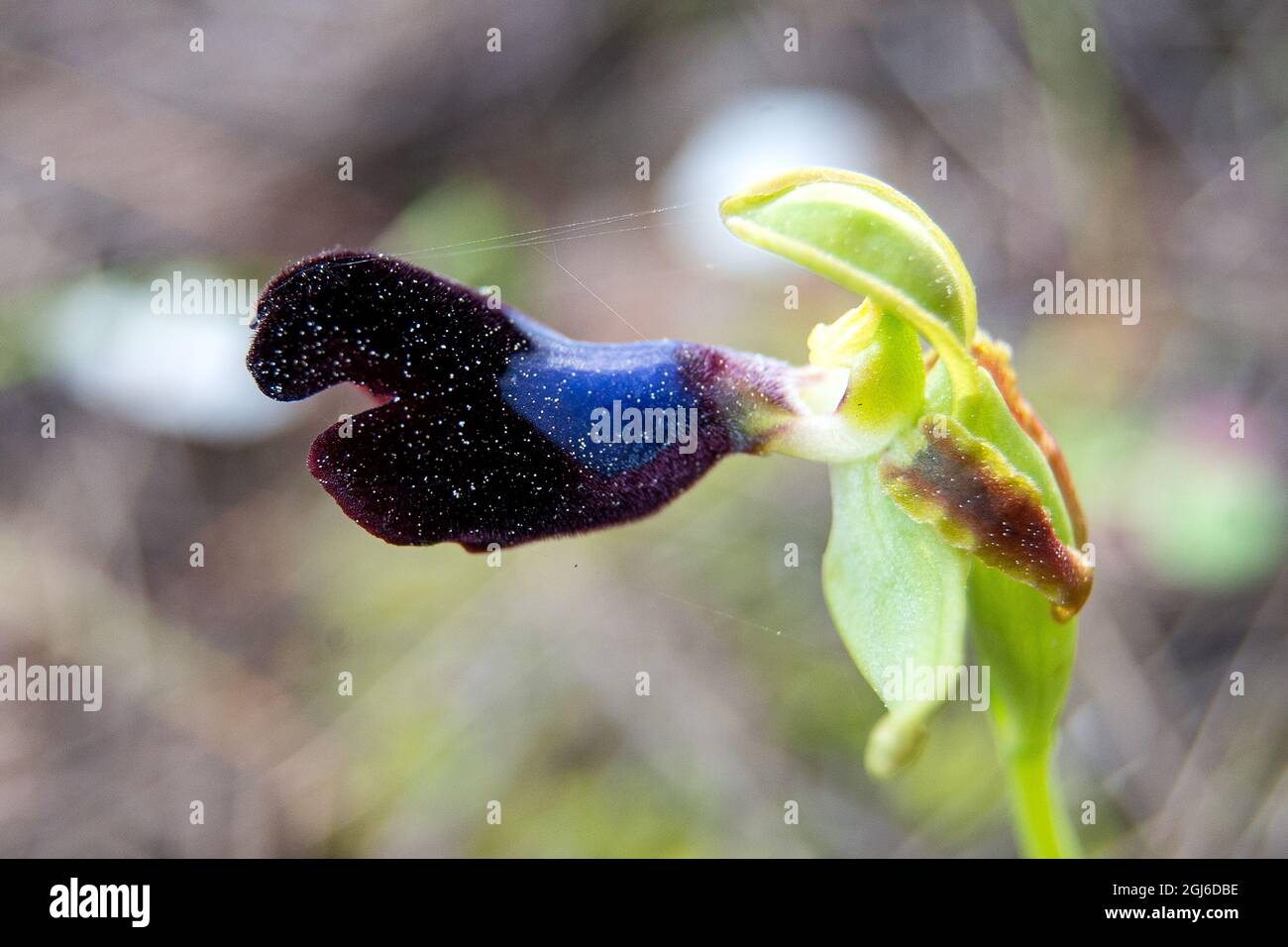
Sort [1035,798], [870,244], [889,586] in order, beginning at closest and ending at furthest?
[870,244], [889,586], [1035,798]

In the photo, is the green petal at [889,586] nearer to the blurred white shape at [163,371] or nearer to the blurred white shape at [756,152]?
the blurred white shape at [756,152]

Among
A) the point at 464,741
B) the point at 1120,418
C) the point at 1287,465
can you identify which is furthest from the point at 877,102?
the point at 464,741

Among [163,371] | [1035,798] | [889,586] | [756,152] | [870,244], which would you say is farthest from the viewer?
[756,152]

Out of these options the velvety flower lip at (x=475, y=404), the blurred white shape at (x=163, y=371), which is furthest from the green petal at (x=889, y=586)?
the blurred white shape at (x=163, y=371)

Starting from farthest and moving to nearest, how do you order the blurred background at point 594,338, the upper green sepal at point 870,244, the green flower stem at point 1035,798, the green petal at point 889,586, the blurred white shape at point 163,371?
the blurred white shape at point 163,371, the blurred background at point 594,338, the green flower stem at point 1035,798, the green petal at point 889,586, the upper green sepal at point 870,244

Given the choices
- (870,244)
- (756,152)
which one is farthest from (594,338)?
(870,244)

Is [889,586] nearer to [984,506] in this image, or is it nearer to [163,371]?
[984,506]

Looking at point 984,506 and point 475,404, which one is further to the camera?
point 475,404
